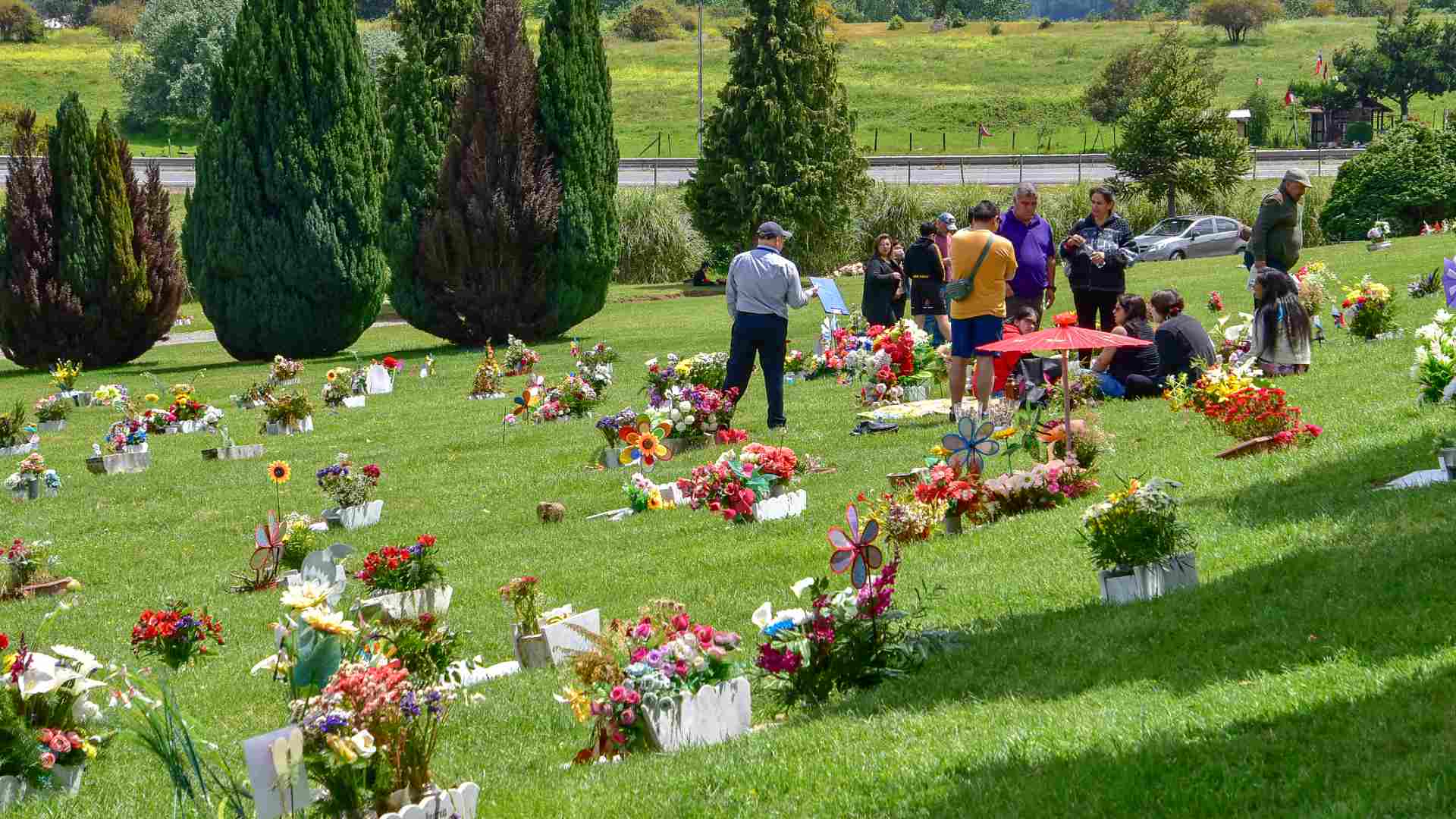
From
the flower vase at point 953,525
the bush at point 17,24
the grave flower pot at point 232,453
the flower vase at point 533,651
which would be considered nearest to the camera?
the flower vase at point 533,651

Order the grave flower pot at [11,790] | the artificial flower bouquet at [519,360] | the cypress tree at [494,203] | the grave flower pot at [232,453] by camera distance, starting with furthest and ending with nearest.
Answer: the cypress tree at [494,203]
the artificial flower bouquet at [519,360]
the grave flower pot at [232,453]
the grave flower pot at [11,790]

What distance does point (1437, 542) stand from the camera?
6.59 m

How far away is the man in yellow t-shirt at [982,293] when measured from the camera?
462 inches

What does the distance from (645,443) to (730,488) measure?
7.91ft

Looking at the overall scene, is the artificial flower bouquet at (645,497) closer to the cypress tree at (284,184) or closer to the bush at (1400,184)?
the cypress tree at (284,184)

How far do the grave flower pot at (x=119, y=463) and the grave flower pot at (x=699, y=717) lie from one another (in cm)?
1065

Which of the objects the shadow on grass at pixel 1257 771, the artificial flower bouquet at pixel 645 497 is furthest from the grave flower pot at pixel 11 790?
the artificial flower bouquet at pixel 645 497

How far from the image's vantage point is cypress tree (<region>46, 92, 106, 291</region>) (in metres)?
25.9

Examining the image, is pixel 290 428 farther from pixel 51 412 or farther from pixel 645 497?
pixel 645 497

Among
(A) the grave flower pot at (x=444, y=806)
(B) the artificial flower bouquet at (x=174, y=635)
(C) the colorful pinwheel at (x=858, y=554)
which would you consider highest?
(C) the colorful pinwheel at (x=858, y=554)

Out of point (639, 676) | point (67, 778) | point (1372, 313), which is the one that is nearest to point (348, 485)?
point (67, 778)

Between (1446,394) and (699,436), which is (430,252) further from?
(1446,394)

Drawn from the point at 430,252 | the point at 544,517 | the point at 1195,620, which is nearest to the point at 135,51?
the point at 430,252

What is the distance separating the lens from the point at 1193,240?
3747 centimetres
